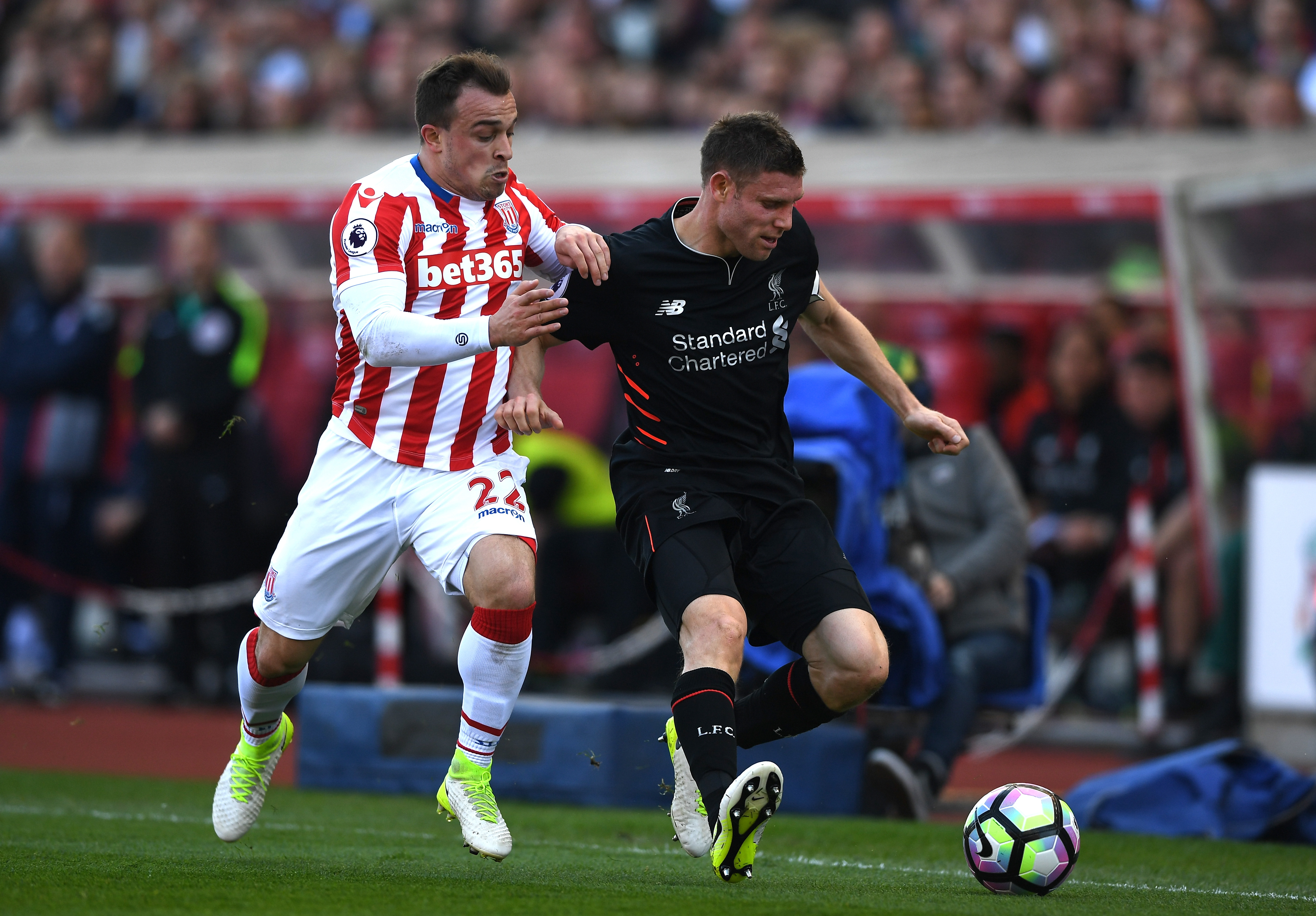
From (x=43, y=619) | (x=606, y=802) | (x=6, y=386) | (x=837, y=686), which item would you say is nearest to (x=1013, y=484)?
(x=606, y=802)

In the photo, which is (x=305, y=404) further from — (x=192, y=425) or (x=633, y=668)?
(x=633, y=668)

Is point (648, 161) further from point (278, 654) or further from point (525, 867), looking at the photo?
point (525, 867)

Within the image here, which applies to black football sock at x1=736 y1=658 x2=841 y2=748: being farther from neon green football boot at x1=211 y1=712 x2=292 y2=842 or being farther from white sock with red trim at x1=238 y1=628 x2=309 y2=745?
neon green football boot at x1=211 y1=712 x2=292 y2=842

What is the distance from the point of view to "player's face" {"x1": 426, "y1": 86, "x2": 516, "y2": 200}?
17.7ft

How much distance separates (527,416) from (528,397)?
3.7 inches

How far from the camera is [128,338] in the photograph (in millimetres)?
12898

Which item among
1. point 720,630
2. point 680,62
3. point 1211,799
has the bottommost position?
point 1211,799

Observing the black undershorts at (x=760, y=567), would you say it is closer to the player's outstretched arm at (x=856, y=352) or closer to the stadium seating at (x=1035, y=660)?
the player's outstretched arm at (x=856, y=352)

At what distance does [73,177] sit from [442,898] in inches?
390

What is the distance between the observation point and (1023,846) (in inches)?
202

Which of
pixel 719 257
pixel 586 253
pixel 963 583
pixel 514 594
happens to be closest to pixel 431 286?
pixel 586 253

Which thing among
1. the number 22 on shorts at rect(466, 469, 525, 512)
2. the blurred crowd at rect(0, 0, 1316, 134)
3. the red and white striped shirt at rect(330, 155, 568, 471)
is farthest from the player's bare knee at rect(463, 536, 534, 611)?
the blurred crowd at rect(0, 0, 1316, 134)

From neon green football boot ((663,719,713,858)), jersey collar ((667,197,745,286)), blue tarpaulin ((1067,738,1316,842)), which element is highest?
jersey collar ((667,197,745,286))

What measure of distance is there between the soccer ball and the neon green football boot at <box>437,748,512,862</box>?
1.43 metres
